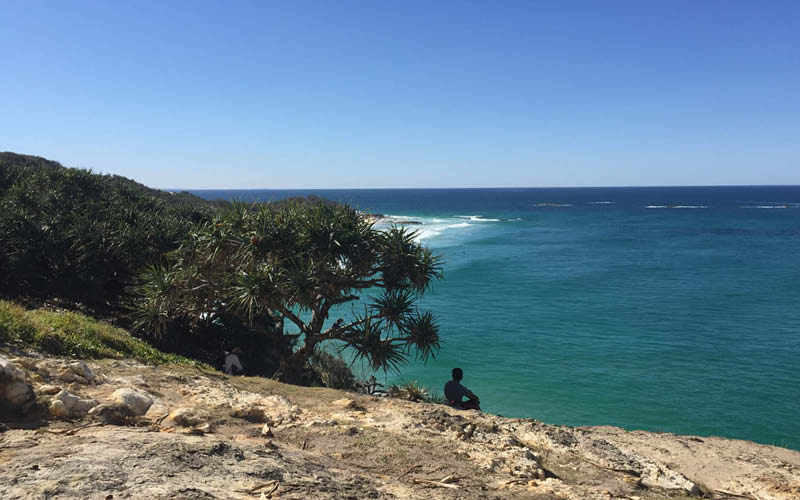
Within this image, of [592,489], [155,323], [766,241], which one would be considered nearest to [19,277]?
[155,323]

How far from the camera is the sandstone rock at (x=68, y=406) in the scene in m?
5.59

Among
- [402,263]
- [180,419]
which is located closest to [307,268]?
[402,263]

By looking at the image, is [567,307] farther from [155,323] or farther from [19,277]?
[19,277]

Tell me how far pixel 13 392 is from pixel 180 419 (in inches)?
65.0

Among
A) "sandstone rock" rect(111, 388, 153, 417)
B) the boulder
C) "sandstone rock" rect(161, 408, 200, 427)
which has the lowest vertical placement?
"sandstone rock" rect(161, 408, 200, 427)

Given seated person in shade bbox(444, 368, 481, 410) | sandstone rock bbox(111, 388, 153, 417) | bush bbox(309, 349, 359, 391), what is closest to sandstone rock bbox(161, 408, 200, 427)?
sandstone rock bbox(111, 388, 153, 417)

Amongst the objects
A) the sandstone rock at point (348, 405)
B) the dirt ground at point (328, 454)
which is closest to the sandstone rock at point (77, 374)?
the dirt ground at point (328, 454)

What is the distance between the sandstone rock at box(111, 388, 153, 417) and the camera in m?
6.11

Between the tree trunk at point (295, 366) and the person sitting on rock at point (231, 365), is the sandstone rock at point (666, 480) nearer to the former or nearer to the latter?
the tree trunk at point (295, 366)

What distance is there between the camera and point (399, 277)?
13.1m

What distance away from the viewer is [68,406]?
5688 millimetres

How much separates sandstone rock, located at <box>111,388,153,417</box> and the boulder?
870 millimetres

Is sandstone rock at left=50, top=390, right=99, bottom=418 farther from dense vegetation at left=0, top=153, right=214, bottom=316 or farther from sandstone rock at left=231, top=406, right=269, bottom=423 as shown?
dense vegetation at left=0, top=153, right=214, bottom=316

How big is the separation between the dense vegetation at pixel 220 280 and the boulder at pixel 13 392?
10.9ft
